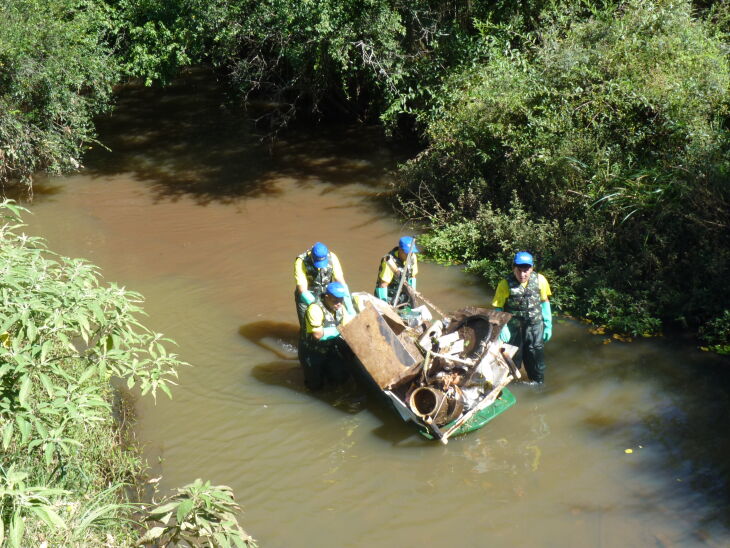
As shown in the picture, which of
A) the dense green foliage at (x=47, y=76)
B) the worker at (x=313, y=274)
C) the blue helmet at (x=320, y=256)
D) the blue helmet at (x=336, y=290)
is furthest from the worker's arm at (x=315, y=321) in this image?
the dense green foliage at (x=47, y=76)

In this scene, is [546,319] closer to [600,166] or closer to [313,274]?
[313,274]

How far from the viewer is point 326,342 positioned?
8586 mm

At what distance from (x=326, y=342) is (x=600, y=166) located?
5.25m

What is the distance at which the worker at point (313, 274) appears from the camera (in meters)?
8.99

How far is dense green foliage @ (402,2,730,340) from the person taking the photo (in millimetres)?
9992

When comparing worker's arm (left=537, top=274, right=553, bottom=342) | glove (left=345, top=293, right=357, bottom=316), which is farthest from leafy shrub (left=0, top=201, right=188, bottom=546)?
worker's arm (left=537, top=274, right=553, bottom=342)

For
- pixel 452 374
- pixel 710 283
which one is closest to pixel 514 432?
pixel 452 374

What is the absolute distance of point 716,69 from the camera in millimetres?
11500

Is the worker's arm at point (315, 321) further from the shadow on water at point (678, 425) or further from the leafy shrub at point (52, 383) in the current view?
the shadow on water at point (678, 425)

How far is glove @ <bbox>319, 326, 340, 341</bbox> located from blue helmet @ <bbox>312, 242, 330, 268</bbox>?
0.85 metres

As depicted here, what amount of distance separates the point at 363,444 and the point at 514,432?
1.64 m

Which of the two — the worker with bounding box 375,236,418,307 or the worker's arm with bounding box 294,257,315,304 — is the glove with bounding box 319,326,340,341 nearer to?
the worker's arm with bounding box 294,257,315,304

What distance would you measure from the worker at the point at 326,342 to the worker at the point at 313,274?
0.35 meters

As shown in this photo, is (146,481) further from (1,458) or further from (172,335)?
(172,335)
